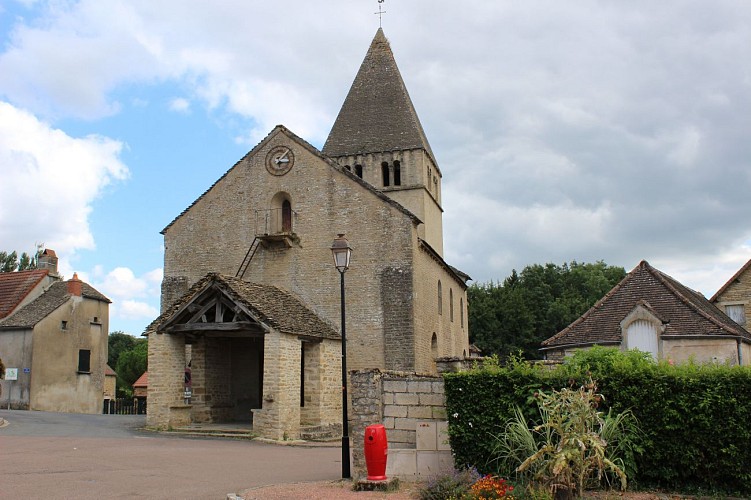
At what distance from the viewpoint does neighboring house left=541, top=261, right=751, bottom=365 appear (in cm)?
2153

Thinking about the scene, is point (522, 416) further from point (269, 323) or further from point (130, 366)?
point (130, 366)

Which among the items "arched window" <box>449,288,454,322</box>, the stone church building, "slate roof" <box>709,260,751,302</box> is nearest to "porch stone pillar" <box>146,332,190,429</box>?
the stone church building

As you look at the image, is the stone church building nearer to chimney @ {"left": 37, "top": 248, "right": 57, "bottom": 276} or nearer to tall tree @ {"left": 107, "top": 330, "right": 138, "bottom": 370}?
chimney @ {"left": 37, "top": 248, "right": 57, "bottom": 276}

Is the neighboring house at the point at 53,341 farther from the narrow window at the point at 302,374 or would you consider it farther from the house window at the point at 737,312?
the house window at the point at 737,312

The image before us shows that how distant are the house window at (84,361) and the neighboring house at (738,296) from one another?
1245 inches

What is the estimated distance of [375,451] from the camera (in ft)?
34.5

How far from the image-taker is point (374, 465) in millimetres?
10578

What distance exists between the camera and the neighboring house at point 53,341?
31875 millimetres

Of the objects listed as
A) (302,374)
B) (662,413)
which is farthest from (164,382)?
(662,413)

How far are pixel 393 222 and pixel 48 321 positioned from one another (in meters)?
19.3

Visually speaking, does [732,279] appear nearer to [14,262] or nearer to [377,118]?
[377,118]

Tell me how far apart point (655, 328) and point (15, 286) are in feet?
101

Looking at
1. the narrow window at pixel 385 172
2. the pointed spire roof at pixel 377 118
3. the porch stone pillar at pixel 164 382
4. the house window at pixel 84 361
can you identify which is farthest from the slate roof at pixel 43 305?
the narrow window at pixel 385 172

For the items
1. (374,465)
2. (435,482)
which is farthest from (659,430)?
(374,465)
